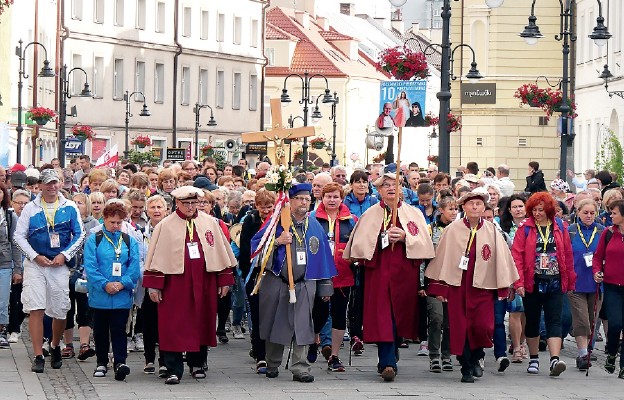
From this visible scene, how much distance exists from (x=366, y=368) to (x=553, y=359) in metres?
1.88

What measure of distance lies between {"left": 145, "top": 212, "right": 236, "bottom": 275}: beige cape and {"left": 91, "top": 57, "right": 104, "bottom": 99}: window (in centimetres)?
5365

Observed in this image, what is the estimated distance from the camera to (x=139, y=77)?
2872 inches

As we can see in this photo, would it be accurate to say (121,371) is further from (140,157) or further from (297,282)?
(140,157)

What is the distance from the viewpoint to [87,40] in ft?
223

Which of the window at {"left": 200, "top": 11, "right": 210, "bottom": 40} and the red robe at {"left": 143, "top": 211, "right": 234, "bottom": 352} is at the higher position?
the window at {"left": 200, "top": 11, "right": 210, "bottom": 40}

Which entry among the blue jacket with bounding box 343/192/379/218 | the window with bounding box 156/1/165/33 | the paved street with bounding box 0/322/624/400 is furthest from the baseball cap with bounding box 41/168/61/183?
the window with bounding box 156/1/165/33

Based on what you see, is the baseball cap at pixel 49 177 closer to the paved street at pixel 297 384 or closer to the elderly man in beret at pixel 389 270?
the paved street at pixel 297 384

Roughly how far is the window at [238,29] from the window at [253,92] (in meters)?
2.04

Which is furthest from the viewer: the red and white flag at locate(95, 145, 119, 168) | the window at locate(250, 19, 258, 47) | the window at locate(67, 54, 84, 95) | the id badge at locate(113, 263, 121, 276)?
the window at locate(250, 19, 258, 47)

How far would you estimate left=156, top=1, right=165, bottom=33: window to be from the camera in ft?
245

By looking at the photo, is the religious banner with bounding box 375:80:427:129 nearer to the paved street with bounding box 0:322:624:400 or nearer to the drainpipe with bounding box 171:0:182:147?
the paved street with bounding box 0:322:624:400

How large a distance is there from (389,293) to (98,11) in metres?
54.9

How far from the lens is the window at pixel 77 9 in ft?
220

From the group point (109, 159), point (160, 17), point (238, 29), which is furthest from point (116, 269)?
point (238, 29)
